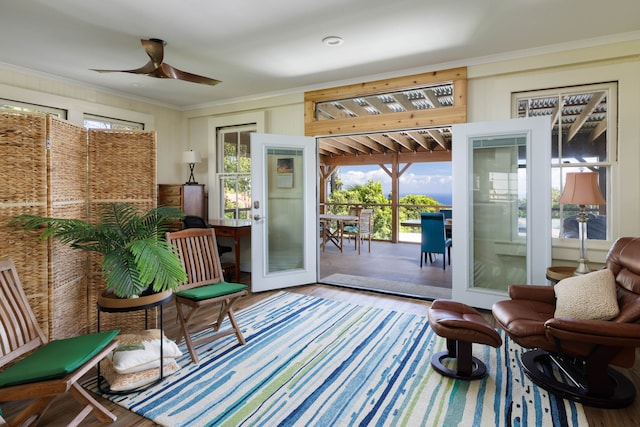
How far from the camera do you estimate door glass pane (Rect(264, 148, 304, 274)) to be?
4605 mm

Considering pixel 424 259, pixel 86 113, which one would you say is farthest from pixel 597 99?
pixel 86 113

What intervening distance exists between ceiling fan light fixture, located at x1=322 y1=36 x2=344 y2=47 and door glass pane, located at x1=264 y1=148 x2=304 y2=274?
1.57m

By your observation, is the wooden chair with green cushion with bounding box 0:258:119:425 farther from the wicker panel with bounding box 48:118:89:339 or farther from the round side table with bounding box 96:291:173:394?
the wicker panel with bounding box 48:118:89:339

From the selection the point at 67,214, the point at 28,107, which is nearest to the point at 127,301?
the point at 67,214

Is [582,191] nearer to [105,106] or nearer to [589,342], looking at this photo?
[589,342]

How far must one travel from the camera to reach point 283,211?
15.5 ft

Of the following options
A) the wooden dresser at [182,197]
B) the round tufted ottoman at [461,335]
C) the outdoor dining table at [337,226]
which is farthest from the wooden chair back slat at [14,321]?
the outdoor dining table at [337,226]

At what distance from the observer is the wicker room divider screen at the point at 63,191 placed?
2.22 meters

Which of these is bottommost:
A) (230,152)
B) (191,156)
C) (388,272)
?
(388,272)

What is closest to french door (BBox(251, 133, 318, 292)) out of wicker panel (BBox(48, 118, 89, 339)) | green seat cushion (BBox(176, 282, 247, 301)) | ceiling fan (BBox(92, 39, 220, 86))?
ceiling fan (BBox(92, 39, 220, 86))

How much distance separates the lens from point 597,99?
341cm

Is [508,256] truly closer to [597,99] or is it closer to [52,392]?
[597,99]

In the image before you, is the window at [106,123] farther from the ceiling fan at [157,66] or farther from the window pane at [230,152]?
the ceiling fan at [157,66]

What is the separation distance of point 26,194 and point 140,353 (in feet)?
4.15
